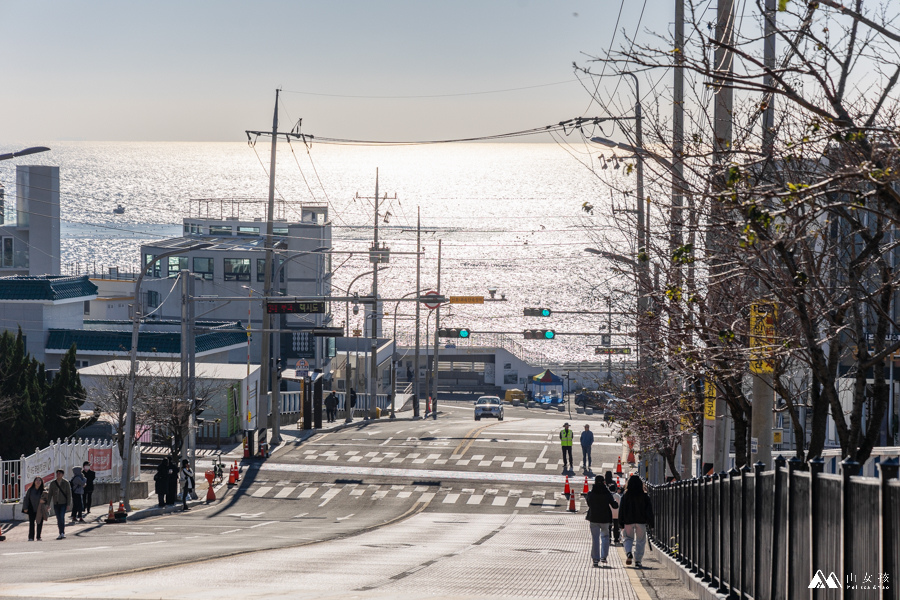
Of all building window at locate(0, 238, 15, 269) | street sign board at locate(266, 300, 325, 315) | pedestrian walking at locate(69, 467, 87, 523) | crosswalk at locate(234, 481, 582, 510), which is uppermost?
building window at locate(0, 238, 15, 269)

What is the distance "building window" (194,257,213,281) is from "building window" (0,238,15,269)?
58.0ft

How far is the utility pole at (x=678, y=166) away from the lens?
386 inches

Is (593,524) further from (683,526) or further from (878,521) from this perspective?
(878,521)

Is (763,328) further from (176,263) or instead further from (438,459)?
(176,263)

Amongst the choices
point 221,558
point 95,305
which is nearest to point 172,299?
point 95,305

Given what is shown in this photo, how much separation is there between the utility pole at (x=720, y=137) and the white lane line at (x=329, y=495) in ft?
56.2

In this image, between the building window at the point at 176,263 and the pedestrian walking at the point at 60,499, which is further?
the building window at the point at 176,263

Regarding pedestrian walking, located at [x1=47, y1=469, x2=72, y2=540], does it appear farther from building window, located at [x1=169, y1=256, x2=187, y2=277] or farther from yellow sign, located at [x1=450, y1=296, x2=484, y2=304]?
building window, located at [x1=169, y1=256, x2=187, y2=277]

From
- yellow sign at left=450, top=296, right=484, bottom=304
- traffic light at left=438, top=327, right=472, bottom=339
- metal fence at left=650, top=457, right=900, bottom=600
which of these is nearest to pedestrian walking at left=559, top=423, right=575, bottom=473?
yellow sign at left=450, top=296, right=484, bottom=304

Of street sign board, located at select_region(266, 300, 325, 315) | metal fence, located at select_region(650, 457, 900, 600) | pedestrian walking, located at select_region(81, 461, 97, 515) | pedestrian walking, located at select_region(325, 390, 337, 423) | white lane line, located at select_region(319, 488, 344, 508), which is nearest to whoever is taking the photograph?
metal fence, located at select_region(650, 457, 900, 600)

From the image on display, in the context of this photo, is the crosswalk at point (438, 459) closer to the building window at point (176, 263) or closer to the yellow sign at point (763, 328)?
the yellow sign at point (763, 328)

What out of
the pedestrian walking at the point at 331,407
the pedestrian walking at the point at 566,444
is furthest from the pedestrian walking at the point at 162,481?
the pedestrian walking at the point at 331,407

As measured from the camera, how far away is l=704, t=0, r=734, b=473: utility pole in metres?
9.09

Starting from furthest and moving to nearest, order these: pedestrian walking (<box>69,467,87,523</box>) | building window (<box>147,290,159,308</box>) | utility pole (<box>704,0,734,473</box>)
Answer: building window (<box>147,290,159,308</box>), pedestrian walking (<box>69,467,87,523</box>), utility pole (<box>704,0,734,473</box>)
